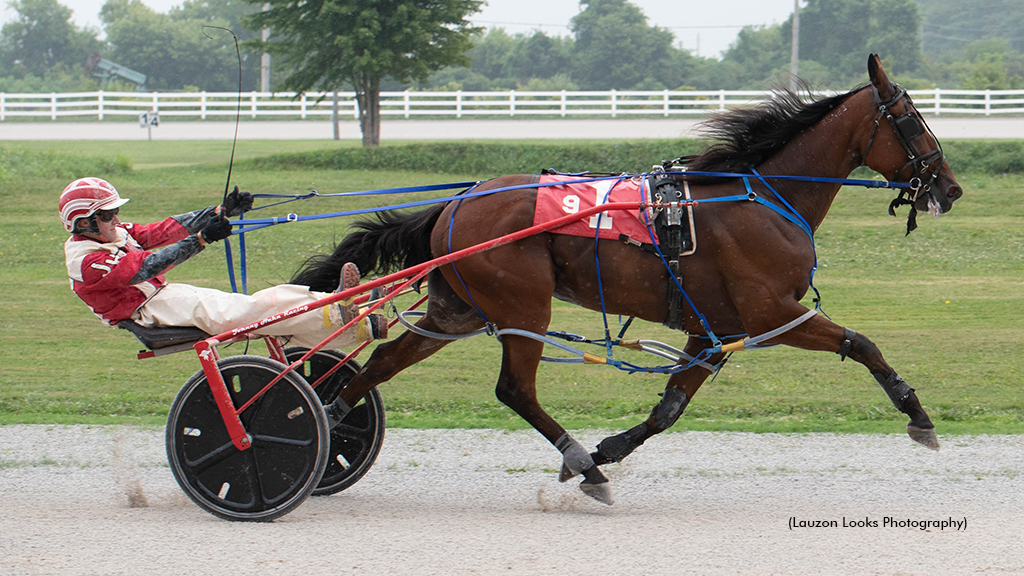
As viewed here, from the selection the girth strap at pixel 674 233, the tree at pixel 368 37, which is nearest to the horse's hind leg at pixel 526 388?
the girth strap at pixel 674 233

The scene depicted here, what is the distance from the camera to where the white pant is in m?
4.57

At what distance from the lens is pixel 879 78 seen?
4.66 m

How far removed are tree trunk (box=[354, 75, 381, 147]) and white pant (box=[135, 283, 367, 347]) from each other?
17236 millimetres

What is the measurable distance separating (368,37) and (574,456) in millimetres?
16827

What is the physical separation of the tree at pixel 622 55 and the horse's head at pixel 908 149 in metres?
42.9

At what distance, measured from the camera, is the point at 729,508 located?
→ 4.62 metres

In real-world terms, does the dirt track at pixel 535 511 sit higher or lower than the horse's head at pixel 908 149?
lower

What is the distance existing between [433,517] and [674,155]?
44.5 feet

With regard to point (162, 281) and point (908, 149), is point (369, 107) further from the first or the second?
point (908, 149)

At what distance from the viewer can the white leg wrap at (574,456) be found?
15.2 feet

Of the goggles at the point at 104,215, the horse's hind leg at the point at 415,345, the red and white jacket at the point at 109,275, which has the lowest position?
the horse's hind leg at the point at 415,345

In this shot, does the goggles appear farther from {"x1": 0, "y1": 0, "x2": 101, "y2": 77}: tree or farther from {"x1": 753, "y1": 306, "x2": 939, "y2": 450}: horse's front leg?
{"x1": 0, "y1": 0, "x2": 101, "y2": 77}: tree

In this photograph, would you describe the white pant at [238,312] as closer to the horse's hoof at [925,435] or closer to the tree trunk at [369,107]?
the horse's hoof at [925,435]

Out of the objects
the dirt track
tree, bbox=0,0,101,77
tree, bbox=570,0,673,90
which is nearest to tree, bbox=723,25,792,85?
tree, bbox=570,0,673,90
